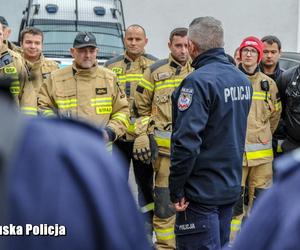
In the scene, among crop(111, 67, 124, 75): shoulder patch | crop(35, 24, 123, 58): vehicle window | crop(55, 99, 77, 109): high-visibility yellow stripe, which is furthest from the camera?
crop(35, 24, 123, 58): vehicle window

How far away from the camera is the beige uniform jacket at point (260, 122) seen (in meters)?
6.65

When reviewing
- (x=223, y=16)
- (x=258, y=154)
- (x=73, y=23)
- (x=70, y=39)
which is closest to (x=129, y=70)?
(x=258, y=154)

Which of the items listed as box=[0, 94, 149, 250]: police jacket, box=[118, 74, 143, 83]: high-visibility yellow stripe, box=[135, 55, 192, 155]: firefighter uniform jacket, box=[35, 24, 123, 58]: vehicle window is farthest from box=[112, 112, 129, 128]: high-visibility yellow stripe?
box=[35, 24, 123, 58]: vehicle window

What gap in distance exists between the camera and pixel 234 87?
4324mm

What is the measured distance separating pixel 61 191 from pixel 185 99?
2873mm

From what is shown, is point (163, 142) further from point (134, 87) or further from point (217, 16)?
point (217, 16)

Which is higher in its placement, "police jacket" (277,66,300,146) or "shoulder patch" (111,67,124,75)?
"shoulder patch" (111,67,124,75)

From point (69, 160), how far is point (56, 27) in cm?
1242

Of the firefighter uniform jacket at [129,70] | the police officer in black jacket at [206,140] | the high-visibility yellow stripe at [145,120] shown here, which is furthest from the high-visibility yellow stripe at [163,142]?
the police officer in black jacket at [206,140]

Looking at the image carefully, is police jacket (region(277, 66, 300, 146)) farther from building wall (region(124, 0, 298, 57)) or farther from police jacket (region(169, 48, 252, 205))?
building wall (region(124, 0, 298, 57))

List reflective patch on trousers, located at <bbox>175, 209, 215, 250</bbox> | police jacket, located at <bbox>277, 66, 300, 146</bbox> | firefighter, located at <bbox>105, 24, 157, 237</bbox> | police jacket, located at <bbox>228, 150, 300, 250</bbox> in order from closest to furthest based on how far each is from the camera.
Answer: police jacket, located at <bbox>228, 150, 300, 250</bbox>, reflective patch on trousers, located at <bbox>175, 209, 215, 250</bbox>, police jacket, located at <bbox>277, 66, 300, 146</bbox>, firefighter, located at <bbox>105, 24, 157, 237</bbox>

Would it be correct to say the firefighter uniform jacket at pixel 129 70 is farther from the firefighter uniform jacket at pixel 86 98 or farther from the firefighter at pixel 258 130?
the firefighter at pixel 258 130

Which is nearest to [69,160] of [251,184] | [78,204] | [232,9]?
[78,204]

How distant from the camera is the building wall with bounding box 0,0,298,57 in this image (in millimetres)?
18625
